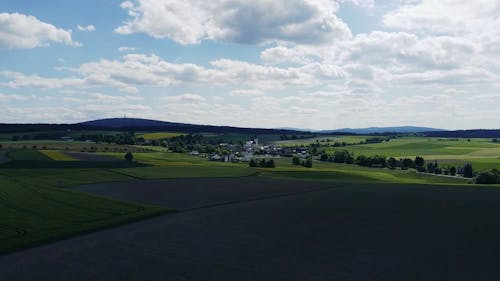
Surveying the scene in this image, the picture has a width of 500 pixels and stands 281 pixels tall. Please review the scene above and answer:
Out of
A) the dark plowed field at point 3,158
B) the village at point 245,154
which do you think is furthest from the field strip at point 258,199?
the village at point 245,154

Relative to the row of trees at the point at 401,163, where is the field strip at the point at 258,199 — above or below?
below

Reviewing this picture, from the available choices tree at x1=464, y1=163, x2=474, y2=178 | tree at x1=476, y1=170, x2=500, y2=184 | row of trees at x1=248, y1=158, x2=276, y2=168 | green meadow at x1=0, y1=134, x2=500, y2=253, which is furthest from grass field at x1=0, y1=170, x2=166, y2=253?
tree at x1=464, y1=163, x2=474, y2=178

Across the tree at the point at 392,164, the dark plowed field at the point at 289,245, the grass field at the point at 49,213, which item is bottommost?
the dark plowed field at the point at 289,245

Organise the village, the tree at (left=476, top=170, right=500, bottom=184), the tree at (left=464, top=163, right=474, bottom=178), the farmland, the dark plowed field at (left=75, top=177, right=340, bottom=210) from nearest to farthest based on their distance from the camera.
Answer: the farmland < the dark plowed field at (left=75, top=177, right=340, bottom=210) < the tree at (left=476, top=170, right=500, bottom=184) < the tree at (left=464, top=163, right=474, bottom=178) < the village

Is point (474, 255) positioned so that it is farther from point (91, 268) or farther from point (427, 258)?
point (91, 268)

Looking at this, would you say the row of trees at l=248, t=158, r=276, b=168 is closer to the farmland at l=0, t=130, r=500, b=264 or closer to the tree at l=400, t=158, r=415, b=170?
the farmland at l=0, t=130, r=500, b=264

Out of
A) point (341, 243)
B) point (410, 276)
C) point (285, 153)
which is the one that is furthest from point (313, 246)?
point (285, 153)

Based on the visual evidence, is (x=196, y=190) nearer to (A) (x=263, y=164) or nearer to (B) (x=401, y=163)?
(A) (x=263, y=164)

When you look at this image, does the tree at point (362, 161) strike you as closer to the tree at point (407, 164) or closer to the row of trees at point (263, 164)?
the tree at point (407, 164)
